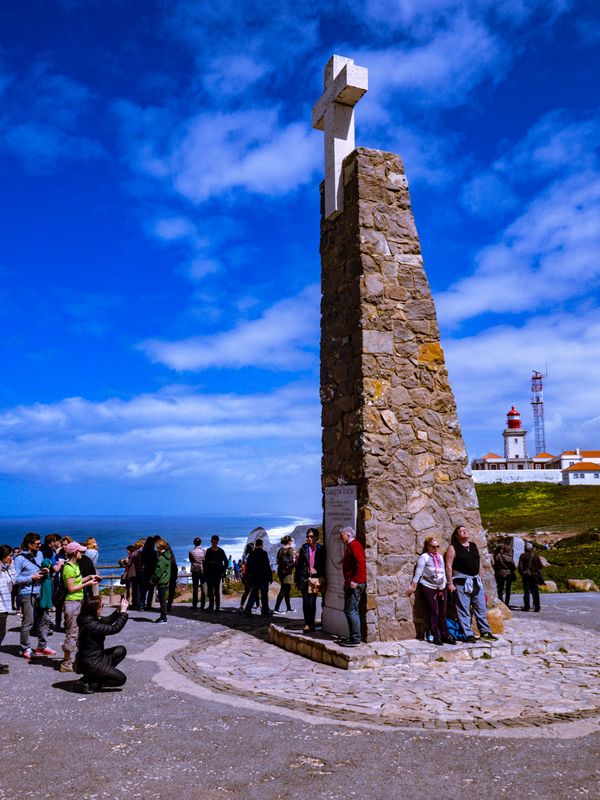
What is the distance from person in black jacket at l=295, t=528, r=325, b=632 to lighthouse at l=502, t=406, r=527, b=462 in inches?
3618

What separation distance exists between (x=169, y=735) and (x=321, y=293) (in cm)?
769

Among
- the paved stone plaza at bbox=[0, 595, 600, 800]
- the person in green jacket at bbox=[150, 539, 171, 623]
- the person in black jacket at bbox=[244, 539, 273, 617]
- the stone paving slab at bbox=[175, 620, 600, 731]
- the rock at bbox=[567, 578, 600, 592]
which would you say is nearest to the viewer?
the paved stone plaza at bbox=[0, 595, 600, 800]

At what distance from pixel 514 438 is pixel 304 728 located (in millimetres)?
97876

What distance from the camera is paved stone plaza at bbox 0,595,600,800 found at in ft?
15.1

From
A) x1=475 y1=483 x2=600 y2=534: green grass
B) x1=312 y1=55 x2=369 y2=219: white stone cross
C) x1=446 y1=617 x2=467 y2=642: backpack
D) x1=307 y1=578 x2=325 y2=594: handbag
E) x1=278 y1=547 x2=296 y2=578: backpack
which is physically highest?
x1=312 y1=55 x2=369 y2=219: white stone cross

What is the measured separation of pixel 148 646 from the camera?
10.1 meters

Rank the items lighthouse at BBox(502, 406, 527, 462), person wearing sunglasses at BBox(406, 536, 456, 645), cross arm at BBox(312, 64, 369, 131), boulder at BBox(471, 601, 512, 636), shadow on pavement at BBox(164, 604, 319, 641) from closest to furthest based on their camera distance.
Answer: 1. person wearing sunglasses at BBox(406, 536, 456, 645)
2. boulder at BBox(471, 601, 512, 636)
3. cross arm at BBox(312, 64, 369, 131)
4. shadow on pavement at BBox(164, 604, 319, 641)
5. lighthouse at BBox(502, 406, 527, 462)

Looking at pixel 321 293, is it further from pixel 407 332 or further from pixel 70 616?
pixel 70 616

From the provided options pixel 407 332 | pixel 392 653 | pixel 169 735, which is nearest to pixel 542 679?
pixel 392 653

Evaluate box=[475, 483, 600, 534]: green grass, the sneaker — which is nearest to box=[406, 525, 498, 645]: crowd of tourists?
the sneaker

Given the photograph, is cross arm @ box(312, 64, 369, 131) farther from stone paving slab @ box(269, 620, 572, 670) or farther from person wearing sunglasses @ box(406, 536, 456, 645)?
stone paving slab @ box(269, 620, 572, 670)

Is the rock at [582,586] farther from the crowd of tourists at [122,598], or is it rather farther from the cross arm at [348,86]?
the cross arm at [348,86]

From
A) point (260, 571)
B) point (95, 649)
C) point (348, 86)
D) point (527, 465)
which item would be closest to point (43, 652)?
point (95, 649)

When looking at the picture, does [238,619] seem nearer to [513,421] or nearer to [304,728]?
[304,728]
